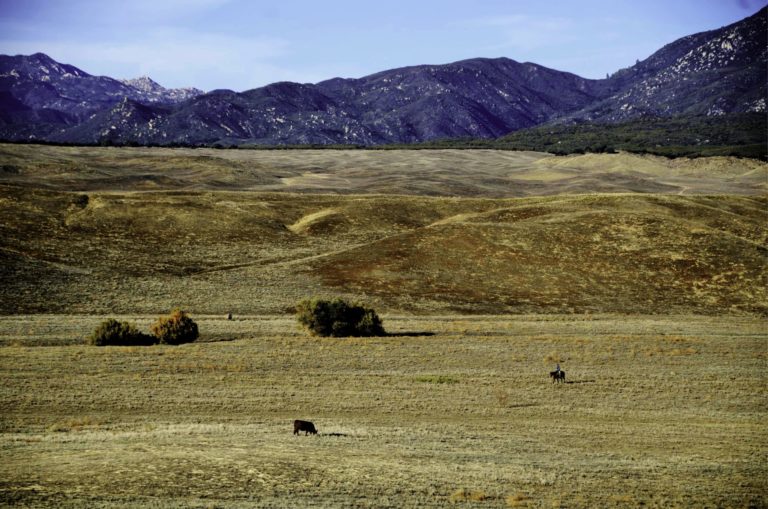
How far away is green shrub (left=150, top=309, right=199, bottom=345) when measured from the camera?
48.7m

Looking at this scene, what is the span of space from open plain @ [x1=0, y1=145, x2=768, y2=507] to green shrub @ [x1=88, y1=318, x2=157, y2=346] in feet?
8.69

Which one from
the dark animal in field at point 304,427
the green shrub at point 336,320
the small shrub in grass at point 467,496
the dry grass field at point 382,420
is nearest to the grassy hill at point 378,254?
the green shrub at point 336,320

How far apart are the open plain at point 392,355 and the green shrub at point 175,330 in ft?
6.40

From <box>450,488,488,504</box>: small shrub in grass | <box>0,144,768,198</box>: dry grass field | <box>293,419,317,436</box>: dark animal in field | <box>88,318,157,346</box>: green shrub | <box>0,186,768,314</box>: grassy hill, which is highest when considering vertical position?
<box>0,144,768,198</box>: dry grass field

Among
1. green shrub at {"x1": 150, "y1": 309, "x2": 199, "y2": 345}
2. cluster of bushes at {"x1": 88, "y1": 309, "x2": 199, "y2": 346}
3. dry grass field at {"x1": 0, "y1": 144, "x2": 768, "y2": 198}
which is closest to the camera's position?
cluster of bushes at {"x1": 88, "y1": 309, "x2": 199, "y2": 346}

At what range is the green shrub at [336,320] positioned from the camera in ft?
173

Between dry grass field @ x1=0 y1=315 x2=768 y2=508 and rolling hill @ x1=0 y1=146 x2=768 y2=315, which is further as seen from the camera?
rolling hill @ x1=0 y1=146 x2=768 y2=315

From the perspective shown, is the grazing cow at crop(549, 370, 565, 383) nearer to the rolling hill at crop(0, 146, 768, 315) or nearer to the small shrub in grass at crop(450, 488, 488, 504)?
the small shrub in grass at crop(450, 488, 488, 504)

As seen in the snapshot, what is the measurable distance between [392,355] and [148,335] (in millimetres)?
16322

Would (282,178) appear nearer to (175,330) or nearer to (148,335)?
(148,335)

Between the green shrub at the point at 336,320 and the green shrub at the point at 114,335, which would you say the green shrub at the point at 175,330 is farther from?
the green shrub at the point at 336,320

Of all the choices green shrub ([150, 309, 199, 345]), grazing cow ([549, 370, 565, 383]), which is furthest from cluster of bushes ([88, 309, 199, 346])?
grazing cow ([549, 370, 565, 383])

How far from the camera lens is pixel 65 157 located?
171500mm

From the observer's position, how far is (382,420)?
3206 cm
